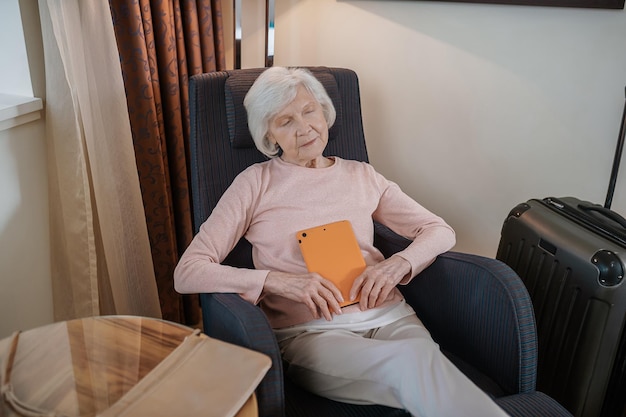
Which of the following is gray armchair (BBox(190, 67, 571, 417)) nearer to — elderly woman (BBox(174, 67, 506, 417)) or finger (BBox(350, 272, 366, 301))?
elderly woman (BBox(174, 67, 506, 417))

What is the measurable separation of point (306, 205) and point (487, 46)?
89cm

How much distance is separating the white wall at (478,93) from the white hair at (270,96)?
0.63m

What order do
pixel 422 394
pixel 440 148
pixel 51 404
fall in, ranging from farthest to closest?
pixel 440 148, pixel 422 394, pixel 51 404

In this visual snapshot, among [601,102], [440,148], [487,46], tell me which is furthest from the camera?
[440,148]

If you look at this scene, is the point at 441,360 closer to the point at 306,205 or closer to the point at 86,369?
the point at 306,205

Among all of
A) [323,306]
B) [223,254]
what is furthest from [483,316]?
[223,254]

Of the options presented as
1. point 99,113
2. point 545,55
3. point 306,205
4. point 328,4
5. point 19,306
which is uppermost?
point 328,4

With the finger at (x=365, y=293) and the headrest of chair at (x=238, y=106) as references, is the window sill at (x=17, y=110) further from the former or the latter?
the finger at (x=365, y=293)

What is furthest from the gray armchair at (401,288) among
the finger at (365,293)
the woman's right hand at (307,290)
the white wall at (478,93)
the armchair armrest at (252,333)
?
the white wall at (478,93)

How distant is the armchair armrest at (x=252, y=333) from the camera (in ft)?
3.47

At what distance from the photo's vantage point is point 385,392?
1175 millimetres

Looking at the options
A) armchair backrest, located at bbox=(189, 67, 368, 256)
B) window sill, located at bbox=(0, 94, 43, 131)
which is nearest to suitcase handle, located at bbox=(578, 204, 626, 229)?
armchair backrest, located at bbox=(189, 67, 368, 256)

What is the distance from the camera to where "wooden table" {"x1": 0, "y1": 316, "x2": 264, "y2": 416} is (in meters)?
0.97

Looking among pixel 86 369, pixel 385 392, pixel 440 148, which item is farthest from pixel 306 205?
pixel 440 148
